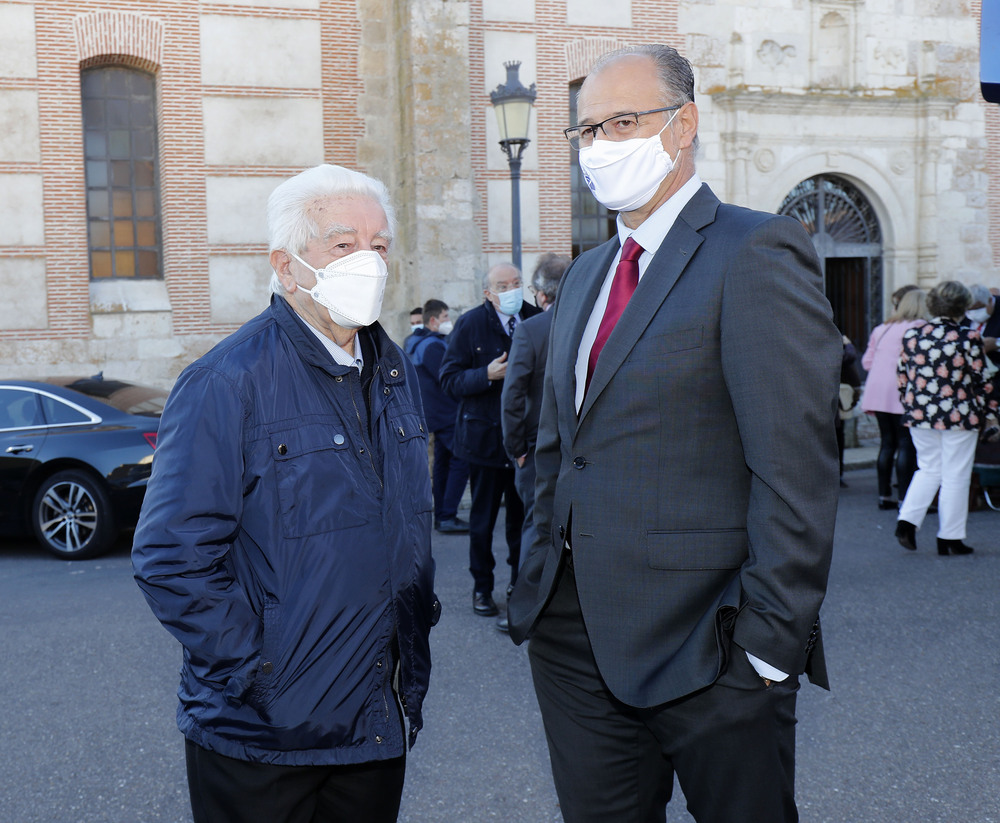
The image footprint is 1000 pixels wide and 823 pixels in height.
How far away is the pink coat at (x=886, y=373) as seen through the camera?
9664 millimetres

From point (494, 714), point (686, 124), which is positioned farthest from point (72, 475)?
point (686, 124)

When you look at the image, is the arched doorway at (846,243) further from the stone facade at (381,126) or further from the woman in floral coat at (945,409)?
the woman in floral coat at (945,409)

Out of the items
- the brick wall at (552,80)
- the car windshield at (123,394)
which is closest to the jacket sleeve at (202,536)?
the car windshield at (123,394)

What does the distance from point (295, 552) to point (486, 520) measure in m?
4.14

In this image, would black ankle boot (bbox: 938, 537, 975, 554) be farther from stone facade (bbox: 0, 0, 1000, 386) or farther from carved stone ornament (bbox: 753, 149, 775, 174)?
carved stone ornament (bbox: 753, 149, 775, 174)

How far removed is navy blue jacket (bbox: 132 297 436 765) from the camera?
6.95ft

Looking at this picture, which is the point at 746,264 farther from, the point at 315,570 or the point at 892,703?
the point at 892,703

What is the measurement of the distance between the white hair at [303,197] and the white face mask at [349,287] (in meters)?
0.05

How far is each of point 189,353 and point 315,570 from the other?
42.7 feet

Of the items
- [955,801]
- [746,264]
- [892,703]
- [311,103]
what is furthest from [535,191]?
[746,264]

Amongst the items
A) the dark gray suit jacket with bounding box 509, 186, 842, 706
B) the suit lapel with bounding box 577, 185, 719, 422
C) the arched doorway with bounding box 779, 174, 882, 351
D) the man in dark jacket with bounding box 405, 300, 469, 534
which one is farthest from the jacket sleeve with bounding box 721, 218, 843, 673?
the arched doorway with bounding box 779, 174, 882, 351

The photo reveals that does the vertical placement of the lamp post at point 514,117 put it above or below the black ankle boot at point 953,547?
above

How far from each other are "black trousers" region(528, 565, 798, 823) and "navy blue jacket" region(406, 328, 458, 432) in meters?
7.03

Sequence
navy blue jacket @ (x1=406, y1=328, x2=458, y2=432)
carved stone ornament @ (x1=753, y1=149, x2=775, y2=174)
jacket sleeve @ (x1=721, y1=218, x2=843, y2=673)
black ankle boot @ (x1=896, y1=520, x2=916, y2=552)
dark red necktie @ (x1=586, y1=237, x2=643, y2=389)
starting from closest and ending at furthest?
jacket sleeve @ (x1=721, y1=218, x2=843, y2=673) < dark red necktie @ (x1=586, y1=237, x2=643, y2=389) < black ankle boot @ (x1=896, y1=520, x2=916, y2=552) < navy blue jacket @ (x1=406, y1=328, x2=458, y2=432) < carved stone ornament @ (x1=753, y1=149, x2=775, y2=174)
